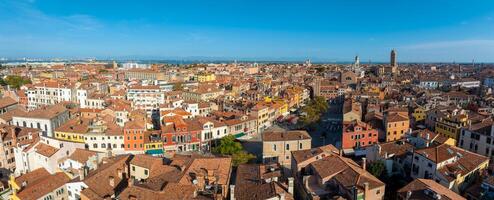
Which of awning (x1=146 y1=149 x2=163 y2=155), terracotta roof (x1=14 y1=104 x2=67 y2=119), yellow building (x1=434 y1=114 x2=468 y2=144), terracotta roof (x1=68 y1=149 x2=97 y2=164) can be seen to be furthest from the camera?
terracotta roof (x1=14 y1=104 x2=67 y2=119)

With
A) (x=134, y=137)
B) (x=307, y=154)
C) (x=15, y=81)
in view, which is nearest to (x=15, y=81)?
(x=15, y=81)

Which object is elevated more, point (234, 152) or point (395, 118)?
point (395, 118)

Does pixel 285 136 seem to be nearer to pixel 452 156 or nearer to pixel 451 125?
pixel 452 156

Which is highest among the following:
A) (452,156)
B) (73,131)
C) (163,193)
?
(452,156)

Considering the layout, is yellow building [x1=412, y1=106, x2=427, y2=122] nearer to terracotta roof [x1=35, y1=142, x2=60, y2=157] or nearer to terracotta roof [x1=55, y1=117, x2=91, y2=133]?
terracotta roof [x1=55, y1=117, x2=91, y2=133]

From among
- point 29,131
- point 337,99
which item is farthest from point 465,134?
point 29,131

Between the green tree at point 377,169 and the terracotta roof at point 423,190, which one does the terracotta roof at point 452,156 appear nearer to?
the green tree at point 377,169

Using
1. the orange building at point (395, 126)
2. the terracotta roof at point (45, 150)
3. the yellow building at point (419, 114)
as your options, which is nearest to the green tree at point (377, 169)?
the orange building at point (395, 126)

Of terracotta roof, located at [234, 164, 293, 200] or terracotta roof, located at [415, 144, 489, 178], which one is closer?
terracotta roof, located at [234, 164, 293, 200]

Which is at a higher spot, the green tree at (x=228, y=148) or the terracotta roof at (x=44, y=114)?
the terracotta roof at (x=44, y=114)

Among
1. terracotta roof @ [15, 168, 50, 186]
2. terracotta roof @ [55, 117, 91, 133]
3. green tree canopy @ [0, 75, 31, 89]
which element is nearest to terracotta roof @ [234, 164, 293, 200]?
terracotta roof @ [15, 168, 50, 186]

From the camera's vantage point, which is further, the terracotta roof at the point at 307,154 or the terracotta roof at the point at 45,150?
the terracotta roof at the point at 45,150
